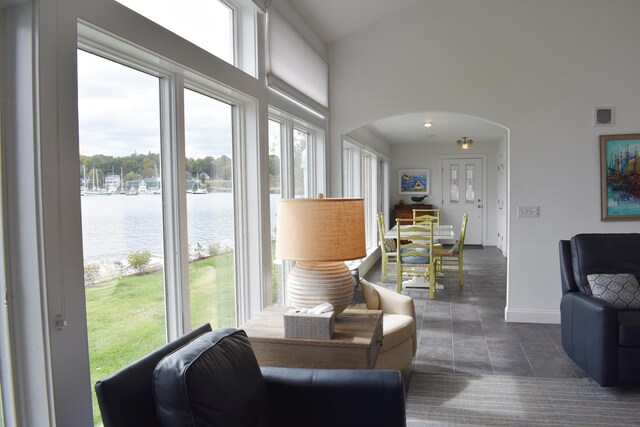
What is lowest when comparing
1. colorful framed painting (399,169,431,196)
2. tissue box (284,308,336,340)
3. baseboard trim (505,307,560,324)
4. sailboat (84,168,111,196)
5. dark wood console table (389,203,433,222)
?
baseboard trim (505,307,560,324)

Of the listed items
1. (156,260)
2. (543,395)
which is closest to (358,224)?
(156,260)

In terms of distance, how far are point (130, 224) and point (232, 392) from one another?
96 centimetres

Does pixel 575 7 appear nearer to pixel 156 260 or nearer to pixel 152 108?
pixel 152 108

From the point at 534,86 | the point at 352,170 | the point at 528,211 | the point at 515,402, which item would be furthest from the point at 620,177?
the point at 352,170

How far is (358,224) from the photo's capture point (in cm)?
242

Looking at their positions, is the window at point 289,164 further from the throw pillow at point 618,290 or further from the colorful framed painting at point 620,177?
the colorful framed painting at point 620,177

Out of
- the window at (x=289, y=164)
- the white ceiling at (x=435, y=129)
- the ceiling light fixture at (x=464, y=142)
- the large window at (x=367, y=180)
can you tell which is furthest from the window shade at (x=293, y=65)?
the ceiling light fixture at (x=464, y=142)

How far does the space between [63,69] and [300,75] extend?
8.87ft

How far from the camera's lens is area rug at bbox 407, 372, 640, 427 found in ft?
9.02

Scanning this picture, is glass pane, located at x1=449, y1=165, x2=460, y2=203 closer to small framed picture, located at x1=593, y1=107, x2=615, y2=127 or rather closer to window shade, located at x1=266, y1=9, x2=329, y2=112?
small framed picture, located at x1=593, y1=107, x2=615, y2=127

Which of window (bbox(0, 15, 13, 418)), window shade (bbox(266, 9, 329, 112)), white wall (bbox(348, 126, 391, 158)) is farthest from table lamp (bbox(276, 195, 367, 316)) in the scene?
white wall (bbox(348, 126, 391, 158))

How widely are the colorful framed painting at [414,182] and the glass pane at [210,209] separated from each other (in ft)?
27.3

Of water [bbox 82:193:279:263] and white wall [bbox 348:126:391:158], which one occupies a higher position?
white wall [bbox 348:126:391:158]

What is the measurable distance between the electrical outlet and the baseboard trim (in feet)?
3.11
